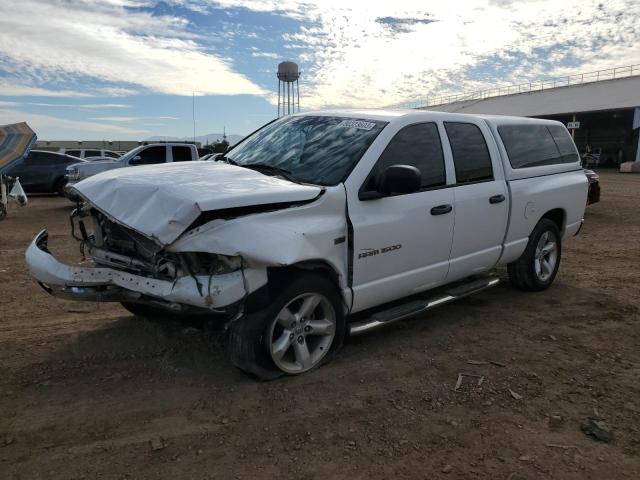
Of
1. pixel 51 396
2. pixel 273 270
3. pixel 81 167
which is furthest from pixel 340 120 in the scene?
pixel 81 167

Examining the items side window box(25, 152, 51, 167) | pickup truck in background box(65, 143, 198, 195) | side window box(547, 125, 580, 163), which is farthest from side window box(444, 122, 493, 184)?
side window box(25, 152, 51, 167)

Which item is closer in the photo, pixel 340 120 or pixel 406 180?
pixel 406 180

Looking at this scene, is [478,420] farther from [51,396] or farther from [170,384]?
[51,396]

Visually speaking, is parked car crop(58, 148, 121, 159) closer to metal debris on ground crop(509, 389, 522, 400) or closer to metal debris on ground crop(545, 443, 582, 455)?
metal debris on ground crop(509, 389, 522, 400)

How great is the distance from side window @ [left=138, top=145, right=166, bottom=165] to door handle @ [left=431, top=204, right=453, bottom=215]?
1092cm

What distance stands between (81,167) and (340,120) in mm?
10688

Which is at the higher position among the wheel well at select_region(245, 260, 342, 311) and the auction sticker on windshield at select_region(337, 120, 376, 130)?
the auction sticker on windshield at select_region(337, 120, 376, 130)

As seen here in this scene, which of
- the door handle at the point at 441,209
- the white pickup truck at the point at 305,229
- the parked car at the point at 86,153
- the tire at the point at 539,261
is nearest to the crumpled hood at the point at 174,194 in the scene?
the white pickup truck at the point at 305,229

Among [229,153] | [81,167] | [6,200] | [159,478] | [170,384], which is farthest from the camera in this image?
[81,167]

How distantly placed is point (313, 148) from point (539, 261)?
328 centimetres

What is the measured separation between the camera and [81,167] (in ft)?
43.0

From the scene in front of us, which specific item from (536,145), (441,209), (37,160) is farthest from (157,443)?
(37,160)

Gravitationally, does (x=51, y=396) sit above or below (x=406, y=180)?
below

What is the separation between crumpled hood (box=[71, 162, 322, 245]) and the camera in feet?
10.1
